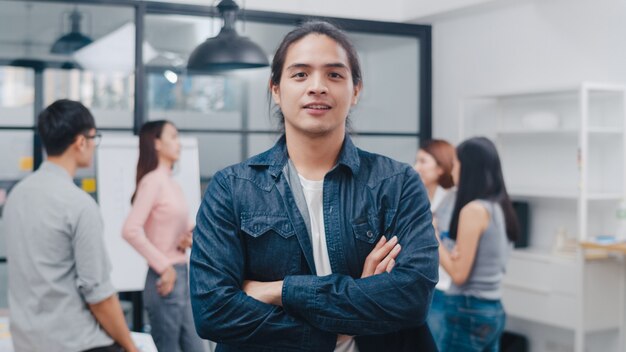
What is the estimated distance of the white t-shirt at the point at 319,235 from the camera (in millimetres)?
1446

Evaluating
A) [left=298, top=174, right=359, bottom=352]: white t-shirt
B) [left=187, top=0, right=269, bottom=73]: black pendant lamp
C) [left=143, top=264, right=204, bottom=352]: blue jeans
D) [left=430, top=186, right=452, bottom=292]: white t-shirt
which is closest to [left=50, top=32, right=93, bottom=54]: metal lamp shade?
[left=187, top=0, right=269, bottom=73]: black pendant lamp

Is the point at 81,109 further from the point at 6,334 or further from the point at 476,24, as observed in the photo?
the point at 476,24

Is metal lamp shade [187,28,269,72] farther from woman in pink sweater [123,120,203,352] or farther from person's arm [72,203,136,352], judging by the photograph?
person's arm [72,203,136,352]

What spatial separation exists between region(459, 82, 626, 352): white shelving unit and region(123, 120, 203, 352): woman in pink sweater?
6.98 ft

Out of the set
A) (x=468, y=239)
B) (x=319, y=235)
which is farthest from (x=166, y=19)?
(x=319, y=235)

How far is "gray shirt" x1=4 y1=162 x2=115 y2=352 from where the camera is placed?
2172mm

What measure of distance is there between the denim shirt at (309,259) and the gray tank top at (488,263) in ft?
4.98

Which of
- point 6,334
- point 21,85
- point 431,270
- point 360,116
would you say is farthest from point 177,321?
point 360,116

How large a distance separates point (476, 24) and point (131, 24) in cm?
242

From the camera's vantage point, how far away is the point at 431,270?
147 centimetres

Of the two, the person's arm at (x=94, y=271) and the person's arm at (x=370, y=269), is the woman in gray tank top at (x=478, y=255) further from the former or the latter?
the person's arm at (x=370, y=269)

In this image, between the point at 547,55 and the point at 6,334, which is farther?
the point at 547,55

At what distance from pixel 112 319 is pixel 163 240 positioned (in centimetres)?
137

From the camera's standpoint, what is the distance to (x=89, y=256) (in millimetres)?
2166
